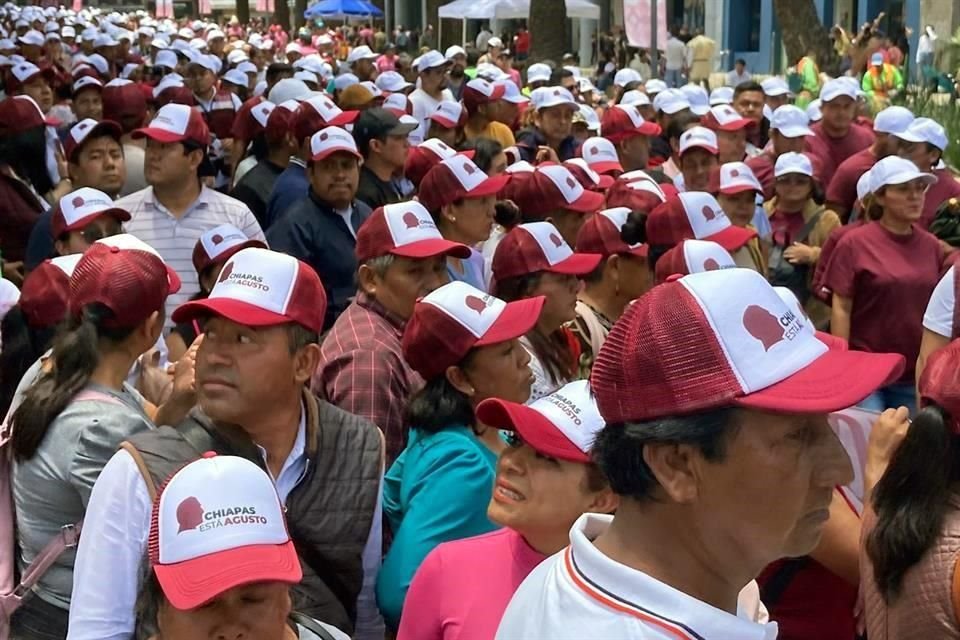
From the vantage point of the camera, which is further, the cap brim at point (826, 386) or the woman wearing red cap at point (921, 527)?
the woman wearing red cap at point (921, 527)

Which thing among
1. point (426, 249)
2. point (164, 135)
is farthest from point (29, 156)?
point (426, 249)

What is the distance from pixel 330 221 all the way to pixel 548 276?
2.29 meters

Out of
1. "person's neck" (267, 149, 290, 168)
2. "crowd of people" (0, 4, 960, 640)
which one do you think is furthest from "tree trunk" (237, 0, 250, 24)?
"crowd of people" (0, 4, 960, 640)

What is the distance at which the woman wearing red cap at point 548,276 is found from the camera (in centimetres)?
586

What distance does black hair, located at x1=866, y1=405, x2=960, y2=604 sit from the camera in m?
3.50

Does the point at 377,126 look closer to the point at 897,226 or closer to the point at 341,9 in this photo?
the point at 897,226

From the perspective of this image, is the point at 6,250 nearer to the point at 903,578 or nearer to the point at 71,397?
the point at 71,397

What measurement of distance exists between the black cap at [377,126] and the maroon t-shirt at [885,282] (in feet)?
10.7

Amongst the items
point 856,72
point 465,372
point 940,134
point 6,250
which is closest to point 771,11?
point 856,72

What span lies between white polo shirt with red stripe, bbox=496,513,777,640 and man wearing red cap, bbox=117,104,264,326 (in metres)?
5.50

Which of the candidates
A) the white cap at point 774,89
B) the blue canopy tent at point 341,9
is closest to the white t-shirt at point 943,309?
the white cap at point 774,89

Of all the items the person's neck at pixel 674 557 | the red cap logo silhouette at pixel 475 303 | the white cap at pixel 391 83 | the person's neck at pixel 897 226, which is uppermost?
the person's neck at pixel 674 557

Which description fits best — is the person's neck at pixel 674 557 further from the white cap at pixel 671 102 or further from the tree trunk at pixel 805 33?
the tree trunk at pixel 805 33

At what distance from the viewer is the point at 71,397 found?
404 centimetres
